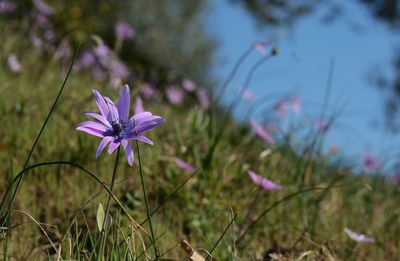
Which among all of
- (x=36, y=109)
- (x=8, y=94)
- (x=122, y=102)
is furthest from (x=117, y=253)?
(x=8, y=94)

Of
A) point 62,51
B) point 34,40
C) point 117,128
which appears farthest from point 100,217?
point 62,51

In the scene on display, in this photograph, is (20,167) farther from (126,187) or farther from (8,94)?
(8,94)

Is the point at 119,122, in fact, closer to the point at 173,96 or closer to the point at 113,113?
the point at 113,113

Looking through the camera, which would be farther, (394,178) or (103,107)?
(394,178)

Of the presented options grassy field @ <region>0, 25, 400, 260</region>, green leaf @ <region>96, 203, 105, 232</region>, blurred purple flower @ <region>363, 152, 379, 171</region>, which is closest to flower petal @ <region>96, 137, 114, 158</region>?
green leaf @ <region>96, 203, 105, 232</region>

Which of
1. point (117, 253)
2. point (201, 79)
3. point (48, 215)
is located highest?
point (117, 253)

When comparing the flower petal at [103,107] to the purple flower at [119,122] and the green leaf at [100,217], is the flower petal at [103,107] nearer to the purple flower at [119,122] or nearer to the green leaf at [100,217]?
the purple flower at [119,122]

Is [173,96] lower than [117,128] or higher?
lower

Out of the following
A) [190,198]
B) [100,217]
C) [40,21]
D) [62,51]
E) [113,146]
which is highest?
[113,146]
